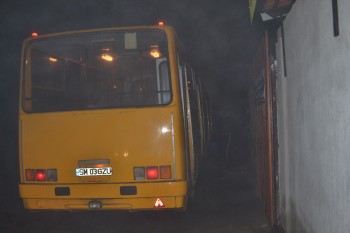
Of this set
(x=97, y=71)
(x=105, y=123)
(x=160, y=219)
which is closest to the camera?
(x=105, y=123)

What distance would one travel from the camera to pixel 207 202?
7.47 meters

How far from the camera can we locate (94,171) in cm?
509

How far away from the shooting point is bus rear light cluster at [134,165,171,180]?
5000mm

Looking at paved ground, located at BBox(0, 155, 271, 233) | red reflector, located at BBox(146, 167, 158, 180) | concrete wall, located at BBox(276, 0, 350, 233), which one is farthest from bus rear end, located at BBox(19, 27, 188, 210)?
concrete wall, located at BBox(276, 0, 350, 233)

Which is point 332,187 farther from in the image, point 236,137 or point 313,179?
point 236,137

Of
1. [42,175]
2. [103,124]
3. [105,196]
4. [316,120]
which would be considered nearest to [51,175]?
[42,175]

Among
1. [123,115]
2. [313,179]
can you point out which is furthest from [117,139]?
[313,179]

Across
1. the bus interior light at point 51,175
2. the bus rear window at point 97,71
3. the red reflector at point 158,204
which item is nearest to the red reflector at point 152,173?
the red reflector at point 158,204

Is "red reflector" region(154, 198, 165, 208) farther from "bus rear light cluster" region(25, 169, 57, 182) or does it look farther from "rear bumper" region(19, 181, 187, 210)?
"bus rear light cluster" region(25, 169, 57, 182)

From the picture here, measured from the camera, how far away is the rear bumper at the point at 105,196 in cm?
498

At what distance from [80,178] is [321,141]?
122 inches

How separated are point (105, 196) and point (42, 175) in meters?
0.89

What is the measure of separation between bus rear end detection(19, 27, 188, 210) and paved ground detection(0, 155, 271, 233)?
81 centimetres

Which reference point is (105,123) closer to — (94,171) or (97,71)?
(94,171)
